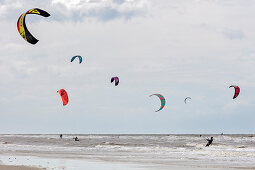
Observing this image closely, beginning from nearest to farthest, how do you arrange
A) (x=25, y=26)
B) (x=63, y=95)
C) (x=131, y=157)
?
(x=25, y=26)
(x=131, y=157)
(x=63, y=95)

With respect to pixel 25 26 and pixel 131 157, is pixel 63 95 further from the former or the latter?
pixel 25 26

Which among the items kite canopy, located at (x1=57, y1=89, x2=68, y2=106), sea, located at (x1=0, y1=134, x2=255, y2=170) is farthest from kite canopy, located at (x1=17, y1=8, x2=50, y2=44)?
kite canopy, located at (x1=57, y1=89, x2=68, y2=106)

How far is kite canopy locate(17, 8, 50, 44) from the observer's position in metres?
15.1

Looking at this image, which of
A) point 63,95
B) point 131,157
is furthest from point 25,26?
point 63,95

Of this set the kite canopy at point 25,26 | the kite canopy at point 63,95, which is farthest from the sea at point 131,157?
the kite canopy at point 25,26

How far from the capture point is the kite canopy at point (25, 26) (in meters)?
15.1

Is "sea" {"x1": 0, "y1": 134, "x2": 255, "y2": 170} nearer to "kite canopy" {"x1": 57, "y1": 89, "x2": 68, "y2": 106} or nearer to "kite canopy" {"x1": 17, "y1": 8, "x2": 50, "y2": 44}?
"kite canopy" {"x1": 57, "y1": 89, "x2": 68, "y2": 106}

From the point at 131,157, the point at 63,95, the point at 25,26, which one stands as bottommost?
the point at 131,157

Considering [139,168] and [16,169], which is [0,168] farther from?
[139,168]

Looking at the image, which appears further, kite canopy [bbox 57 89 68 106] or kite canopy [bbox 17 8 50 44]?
kite canopy [bbox 57 89 68 106]

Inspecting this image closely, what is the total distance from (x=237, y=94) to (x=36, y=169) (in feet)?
73.6

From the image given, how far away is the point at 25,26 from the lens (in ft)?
53.6

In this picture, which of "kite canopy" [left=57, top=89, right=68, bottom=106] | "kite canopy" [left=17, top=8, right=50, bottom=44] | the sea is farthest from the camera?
"kite canopy" [left=57, top=89, right=68, bottom=106]

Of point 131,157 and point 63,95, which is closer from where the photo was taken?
point 131,157
